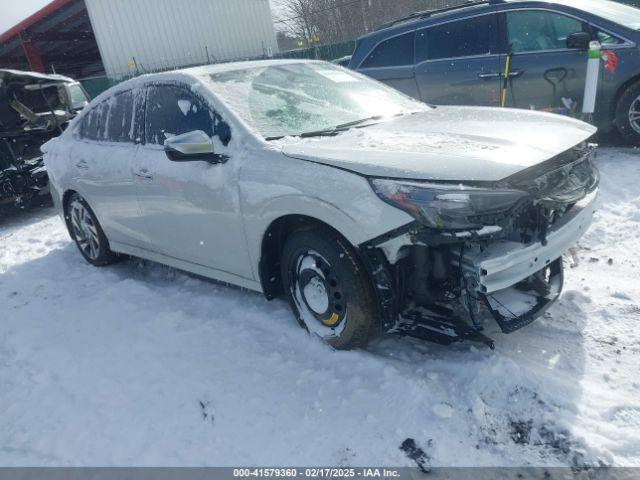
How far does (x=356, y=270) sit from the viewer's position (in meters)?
2.66

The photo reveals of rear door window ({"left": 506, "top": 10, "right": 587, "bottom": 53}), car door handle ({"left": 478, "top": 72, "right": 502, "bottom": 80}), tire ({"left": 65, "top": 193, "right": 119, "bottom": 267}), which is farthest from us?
car door handle ({"left": 478, "top": 72, "right": 502, "bottom": 80})

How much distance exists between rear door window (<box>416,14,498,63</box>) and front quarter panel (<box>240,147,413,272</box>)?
4.67m

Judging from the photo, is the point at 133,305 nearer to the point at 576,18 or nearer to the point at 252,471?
the point at 252,471

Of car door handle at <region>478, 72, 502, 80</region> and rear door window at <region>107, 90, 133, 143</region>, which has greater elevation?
rear door window at <region>107, 90, 133, 143</region>

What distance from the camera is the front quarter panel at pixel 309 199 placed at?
2.48 metres

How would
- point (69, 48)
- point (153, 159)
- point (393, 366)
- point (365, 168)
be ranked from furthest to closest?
point (69, 48) → point (153, 159) → point (393, 366) → point (365, 168)

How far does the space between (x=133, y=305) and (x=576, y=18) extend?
565 cm

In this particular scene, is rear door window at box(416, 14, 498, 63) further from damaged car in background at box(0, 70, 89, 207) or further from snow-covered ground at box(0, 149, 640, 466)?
damaged car in background at box(0, 70, 89, 207)

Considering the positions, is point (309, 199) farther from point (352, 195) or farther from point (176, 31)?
point (176, 31)

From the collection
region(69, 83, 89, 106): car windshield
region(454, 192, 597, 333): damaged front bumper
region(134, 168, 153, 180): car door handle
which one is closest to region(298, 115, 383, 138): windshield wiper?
region(454, 192, 597, 333): damaged front bumper

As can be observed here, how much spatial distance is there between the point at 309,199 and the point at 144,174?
1.72 meters

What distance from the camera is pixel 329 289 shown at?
285cm

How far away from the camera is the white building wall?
71.5 ft

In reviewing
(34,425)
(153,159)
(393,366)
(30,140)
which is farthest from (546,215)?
(30,140)
